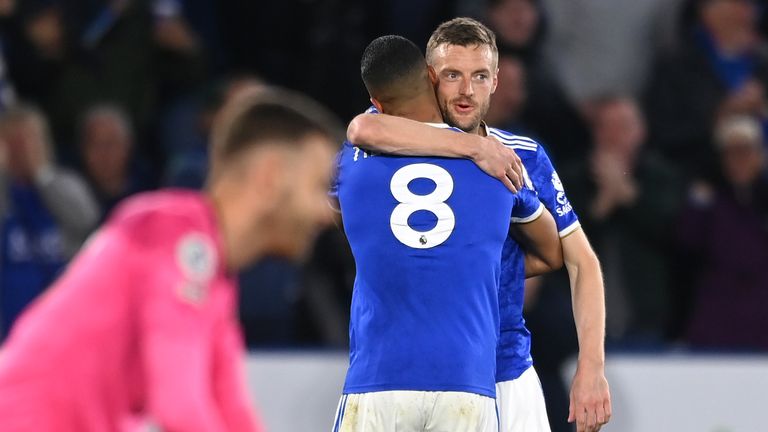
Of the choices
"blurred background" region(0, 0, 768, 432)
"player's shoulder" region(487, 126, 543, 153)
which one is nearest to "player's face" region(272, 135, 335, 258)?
"player's shoulder" region(487, 126, 543, 153)

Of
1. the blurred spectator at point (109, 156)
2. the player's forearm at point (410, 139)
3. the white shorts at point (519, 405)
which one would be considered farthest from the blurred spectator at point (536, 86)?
the player's forearm at point (410, 139)

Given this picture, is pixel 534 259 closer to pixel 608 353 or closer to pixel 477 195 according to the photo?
pixel 477 195

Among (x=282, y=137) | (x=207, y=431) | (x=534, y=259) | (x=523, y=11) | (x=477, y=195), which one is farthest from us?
(x=523, y=11)

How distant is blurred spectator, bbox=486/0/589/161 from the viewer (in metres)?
9.55

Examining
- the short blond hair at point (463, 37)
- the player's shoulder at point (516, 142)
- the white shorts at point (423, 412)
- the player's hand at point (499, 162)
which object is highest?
the short blond hair at point (463, 37)

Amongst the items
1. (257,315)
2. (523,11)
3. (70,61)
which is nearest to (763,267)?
(523,11)

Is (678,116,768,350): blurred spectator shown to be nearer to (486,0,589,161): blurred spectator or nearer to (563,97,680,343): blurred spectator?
(563,97,680,343): blurred spectator

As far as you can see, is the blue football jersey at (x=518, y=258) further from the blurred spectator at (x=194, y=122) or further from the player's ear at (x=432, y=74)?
the blurred spectator at (x=194, y=122)

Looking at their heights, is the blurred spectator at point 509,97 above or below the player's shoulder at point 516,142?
above

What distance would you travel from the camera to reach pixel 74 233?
9328 millimetres

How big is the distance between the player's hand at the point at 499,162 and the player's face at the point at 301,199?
1557 mm

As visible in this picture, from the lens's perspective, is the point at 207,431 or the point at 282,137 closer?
the point at 207,431

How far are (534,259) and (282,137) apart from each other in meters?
2.11

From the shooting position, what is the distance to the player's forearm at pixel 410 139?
496 centimetres
